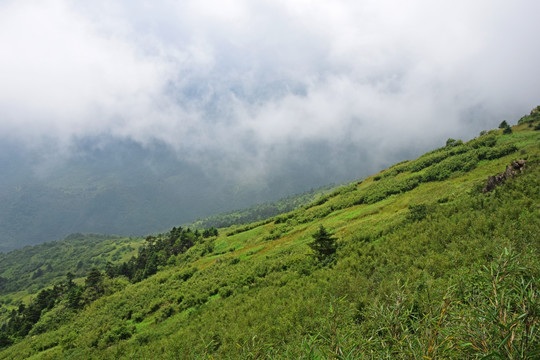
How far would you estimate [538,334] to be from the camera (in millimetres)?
2510

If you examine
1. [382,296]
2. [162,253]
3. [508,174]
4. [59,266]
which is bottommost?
[382,296]

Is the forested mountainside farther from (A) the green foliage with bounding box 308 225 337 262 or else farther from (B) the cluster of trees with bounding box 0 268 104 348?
(B) the cluster of trees with bounding box 0 268 104 348

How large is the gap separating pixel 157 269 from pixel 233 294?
46.0 m

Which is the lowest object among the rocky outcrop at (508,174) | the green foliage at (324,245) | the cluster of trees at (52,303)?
the cluster of trees at (52,303)

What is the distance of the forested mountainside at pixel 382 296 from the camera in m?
3.04

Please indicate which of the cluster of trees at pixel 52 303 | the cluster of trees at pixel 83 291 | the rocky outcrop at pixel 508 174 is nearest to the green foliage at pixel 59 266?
the cluster of trees at pixel 83 291

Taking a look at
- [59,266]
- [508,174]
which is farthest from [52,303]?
[59,266]

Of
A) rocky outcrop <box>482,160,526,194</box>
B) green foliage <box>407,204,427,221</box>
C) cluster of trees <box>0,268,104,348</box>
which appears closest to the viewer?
rocky outcrop <box>482,160,526,194</box>

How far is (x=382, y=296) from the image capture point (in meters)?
9.80

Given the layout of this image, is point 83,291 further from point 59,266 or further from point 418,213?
point 59,266

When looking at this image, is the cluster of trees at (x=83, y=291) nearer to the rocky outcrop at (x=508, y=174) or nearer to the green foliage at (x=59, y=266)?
the rocky outcrop at (x=508, y=174)

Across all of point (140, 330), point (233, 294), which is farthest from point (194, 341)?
point (140, 330)

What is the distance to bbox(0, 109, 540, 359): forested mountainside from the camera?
3043 mm

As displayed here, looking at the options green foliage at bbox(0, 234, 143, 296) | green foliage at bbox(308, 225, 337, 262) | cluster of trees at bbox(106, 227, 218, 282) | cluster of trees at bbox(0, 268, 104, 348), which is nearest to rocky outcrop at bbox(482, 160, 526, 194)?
green foliage at bbox(308, 225, 337, 262)
